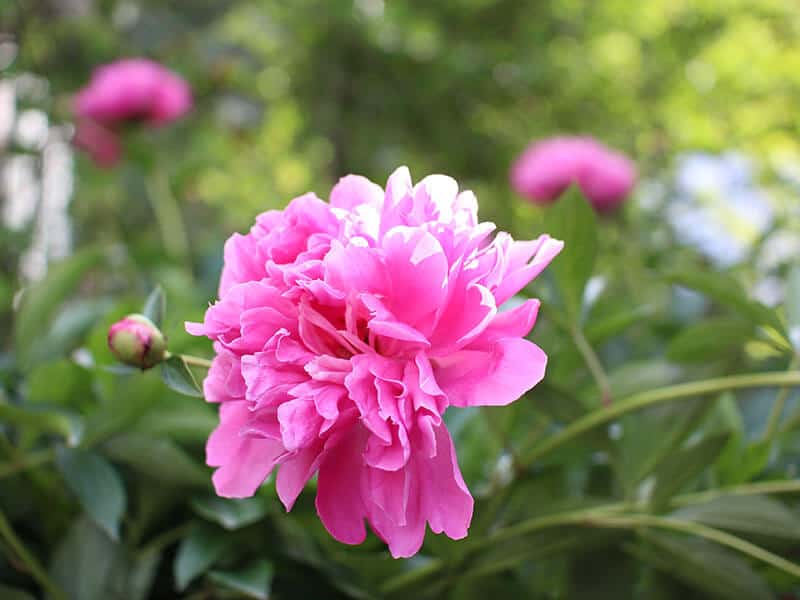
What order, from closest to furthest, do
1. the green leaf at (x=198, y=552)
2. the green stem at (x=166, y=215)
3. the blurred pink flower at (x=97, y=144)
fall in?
the green leaf at (x=198, y=552), the green stem at (x=166, y=215), the blurred pink flower at (x=97, y=144)

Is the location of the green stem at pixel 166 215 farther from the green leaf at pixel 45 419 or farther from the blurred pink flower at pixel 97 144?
the green leaf at pixel 45 419

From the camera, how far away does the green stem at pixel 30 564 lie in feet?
1.16

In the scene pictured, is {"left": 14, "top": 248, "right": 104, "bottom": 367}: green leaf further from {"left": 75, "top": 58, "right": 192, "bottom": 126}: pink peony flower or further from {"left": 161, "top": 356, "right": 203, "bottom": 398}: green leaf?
{"left": 75, "top": 58, "right": 192, "bottom": 126}: pink peony flower

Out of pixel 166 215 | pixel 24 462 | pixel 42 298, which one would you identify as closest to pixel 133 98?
pixel 166 215

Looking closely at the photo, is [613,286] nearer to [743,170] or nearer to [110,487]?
[743,170]

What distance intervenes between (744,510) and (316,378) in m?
0.23

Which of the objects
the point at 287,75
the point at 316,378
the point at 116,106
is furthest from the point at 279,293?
the point at 287,75

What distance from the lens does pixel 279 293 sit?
26 cm

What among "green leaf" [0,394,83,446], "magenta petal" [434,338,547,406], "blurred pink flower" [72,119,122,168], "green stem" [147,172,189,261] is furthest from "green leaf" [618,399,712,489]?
"blurred pink flower" [72,119,122,168]

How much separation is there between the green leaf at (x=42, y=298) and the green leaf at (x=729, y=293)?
13.1 inches

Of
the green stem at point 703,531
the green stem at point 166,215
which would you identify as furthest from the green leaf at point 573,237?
the green stem at point 166,215

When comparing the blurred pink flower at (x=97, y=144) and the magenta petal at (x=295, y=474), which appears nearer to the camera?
the magenta petal at (x=295, y=474)

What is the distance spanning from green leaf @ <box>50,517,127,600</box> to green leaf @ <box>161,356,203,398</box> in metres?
0.15

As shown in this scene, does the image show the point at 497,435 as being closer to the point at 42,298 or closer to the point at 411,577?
the point at 411,577
